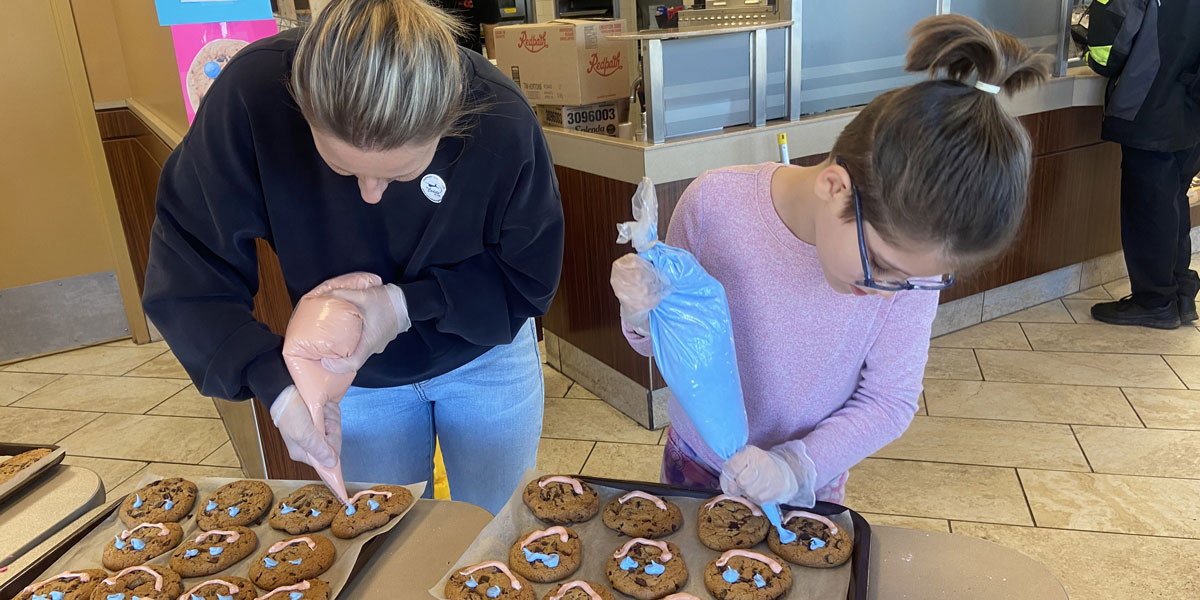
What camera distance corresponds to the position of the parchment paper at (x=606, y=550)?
1010 mm

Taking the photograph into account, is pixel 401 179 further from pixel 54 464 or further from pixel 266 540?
pixel 54 464

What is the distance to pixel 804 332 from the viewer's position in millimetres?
1175

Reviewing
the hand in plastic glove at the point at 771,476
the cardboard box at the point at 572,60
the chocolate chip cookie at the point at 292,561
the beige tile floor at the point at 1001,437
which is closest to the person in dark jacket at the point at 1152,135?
the beige tile floor at the point at 1001,437

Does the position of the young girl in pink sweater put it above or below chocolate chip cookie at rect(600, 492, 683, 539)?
above

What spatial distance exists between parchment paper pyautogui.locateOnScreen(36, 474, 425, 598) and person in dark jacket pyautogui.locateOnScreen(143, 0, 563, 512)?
0.12 m

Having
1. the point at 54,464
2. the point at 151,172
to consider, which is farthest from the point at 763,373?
the point at 151,172

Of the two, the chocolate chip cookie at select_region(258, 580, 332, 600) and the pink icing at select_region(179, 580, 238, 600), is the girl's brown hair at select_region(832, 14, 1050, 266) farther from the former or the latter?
the pink icing at select_region(179, 580, 238, 600)

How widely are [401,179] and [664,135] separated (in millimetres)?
1527

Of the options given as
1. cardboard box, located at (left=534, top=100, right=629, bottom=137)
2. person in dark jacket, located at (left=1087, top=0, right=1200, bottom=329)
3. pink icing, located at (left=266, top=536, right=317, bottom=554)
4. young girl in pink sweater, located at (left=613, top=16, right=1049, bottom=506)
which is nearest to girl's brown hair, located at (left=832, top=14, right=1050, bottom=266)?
young girl in pink sweater, located at (left=613, top=16, right=1049, bottom=506)

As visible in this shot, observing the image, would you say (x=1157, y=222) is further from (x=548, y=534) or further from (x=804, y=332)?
(x=548, y=534)

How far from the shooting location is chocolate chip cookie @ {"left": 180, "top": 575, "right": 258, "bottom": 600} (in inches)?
40.3

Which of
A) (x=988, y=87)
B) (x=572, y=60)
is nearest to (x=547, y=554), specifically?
(x=988, y=87)

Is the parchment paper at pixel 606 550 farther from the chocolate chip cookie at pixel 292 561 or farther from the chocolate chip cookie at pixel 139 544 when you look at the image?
the chocolate chip cookie at pixel 139 544

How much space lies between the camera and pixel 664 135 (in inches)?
97.7
